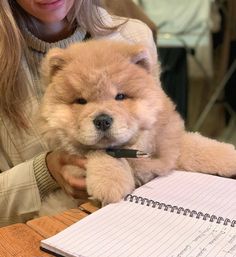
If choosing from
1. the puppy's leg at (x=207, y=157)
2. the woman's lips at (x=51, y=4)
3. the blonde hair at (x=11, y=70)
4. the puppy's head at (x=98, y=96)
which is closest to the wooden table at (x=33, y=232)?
the puppy's head at (x=98, y=96)

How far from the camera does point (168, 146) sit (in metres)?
0.90

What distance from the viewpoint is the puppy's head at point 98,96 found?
0.78 meters

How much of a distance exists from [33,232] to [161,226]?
8.0 inches

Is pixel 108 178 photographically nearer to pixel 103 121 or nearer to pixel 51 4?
pixel 103 121

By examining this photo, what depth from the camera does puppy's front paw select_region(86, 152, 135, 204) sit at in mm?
745

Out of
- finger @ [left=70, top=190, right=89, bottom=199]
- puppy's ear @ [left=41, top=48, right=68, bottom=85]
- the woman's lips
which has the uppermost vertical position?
the woman's lips

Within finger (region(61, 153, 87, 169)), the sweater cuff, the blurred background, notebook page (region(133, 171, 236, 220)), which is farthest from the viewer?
the blurred background

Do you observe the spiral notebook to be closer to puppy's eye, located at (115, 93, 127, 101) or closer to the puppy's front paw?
the puppy's front paw

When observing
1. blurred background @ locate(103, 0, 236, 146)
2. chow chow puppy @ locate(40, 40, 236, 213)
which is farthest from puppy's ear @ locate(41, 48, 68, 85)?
blurred background @ locate(103, 0, 236, 146)

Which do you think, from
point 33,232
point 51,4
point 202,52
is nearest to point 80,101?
point 33,232

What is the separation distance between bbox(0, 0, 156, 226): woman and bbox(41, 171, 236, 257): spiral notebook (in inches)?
7.3

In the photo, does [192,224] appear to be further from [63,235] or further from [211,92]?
[211,92]

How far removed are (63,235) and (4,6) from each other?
654 millimetres

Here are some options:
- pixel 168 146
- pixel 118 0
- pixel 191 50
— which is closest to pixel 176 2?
pixel 191 50
